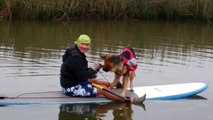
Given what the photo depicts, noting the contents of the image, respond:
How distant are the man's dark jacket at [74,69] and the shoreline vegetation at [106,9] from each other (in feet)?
43.2

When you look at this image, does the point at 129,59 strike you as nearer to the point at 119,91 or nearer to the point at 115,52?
the point at 119,91

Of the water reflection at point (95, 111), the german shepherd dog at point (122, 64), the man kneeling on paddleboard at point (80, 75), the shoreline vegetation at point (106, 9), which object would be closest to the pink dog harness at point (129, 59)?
the german shepherd dog at point (122, 64)

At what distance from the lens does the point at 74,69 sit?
7.89 metres

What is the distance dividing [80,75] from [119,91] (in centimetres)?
129

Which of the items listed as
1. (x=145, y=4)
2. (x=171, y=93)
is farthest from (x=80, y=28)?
(x=171, y=93)

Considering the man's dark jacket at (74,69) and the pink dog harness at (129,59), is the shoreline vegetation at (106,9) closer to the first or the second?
the pink dog harness at (129,59)

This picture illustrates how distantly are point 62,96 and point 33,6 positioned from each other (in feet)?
43.4

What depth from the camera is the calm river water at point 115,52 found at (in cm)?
798

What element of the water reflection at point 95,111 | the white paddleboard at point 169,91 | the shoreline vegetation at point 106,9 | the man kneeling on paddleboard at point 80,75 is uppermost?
the shoreline vegetation at point 106,9

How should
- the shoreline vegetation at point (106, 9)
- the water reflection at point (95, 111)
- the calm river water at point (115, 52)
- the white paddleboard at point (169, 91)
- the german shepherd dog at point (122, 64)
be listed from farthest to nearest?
the shoreline vegetation at point (106, 9)
the white paddleboard at point (169, 91)
the german shepherd dog at point (122, 64)
the calm river water at point (115, 52)
the water reflection at point (95, 111)

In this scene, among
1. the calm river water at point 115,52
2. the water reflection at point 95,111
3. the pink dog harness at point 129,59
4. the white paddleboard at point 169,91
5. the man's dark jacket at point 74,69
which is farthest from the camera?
the white paddleboard at point 169,91

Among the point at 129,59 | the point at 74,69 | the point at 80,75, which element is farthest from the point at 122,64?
the point at 74,69

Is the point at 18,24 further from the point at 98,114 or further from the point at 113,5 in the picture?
the point at 98,114

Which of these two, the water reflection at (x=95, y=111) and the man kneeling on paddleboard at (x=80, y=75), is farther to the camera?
the man kneeling on paddleboard at (x=80, y=75)
